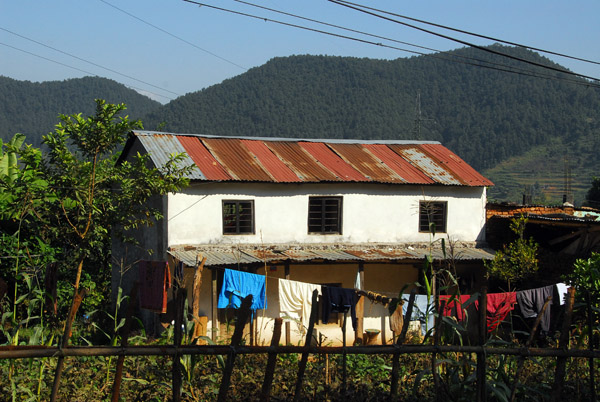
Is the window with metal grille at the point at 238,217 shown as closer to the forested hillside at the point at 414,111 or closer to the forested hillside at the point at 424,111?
the forested hillside at the point at 414,111

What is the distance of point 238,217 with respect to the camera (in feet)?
59.6

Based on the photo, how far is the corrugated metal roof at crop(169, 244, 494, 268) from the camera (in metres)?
16.8

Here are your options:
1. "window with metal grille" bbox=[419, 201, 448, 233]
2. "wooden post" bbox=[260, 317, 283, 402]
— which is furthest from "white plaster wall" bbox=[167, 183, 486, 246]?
"wooden post" bbox=[260, 317, 283, 402]

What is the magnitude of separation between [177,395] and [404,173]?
15.4m

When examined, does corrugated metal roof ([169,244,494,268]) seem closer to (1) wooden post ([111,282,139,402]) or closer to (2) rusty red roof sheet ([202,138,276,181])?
(2) rusty red roof sheet ([202,138,276,181])

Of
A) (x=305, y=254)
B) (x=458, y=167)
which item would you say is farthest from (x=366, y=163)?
(x=305, y=254)

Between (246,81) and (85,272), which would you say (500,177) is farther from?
(85,272)

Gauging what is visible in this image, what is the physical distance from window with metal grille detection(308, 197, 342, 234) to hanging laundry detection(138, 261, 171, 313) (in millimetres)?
4665

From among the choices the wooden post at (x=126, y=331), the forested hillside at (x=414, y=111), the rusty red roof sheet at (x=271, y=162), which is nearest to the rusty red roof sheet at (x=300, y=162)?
the rusty red roof sheet at (x=271, y=162)

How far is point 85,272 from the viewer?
1992cm

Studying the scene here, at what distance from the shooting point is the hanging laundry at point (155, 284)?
649 inches

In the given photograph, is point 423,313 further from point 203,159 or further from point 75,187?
point 203,159

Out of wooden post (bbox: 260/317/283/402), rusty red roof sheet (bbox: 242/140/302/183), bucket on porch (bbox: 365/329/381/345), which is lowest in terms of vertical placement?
bucket on porch (bbox: 365/329/381/345)

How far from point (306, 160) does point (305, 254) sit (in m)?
3.37
